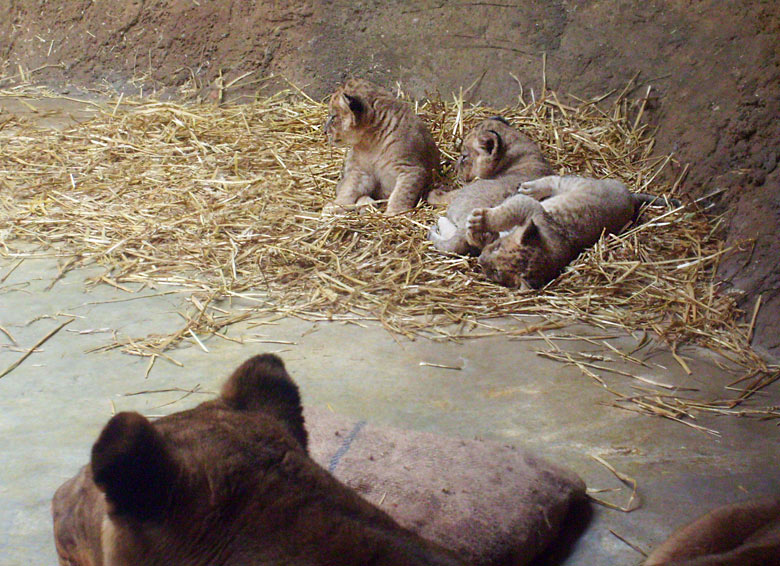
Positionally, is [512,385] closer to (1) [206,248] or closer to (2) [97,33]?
(1) [206,248]

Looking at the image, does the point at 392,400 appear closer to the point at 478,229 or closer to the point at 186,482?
the point at 478,229

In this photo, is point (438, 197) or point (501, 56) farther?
point (501, 56)

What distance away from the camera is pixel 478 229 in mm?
6320

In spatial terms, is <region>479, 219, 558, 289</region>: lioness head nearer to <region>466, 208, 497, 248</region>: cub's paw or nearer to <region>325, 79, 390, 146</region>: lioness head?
<region>466, 208, 497, 248</region>: cub's paw

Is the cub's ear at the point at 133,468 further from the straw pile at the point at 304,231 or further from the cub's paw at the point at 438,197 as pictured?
the cub's paw at the point at 438,197

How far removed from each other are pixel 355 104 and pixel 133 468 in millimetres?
6420

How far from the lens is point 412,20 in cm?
984

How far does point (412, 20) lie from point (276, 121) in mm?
2000

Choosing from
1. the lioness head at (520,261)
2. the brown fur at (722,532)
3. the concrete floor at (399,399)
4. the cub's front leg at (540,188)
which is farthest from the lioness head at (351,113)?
the brown fur at (722,532)

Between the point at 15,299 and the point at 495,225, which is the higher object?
the point at 495,225

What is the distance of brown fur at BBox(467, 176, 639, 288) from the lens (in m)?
5.95

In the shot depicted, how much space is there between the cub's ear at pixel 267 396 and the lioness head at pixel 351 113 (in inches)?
233

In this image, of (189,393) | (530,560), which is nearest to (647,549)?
(530,560)

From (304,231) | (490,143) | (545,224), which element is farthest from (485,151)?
(304,231)
